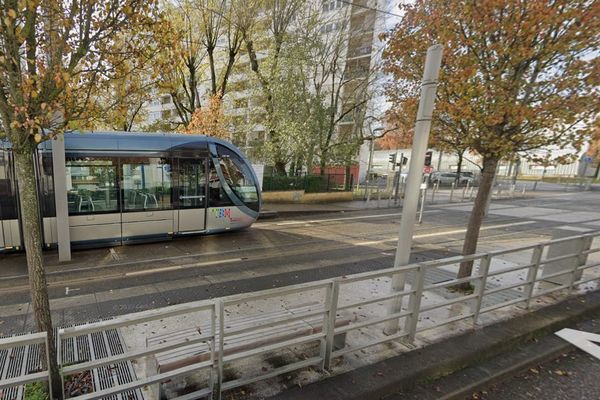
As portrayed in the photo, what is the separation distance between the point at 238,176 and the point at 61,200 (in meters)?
3.99

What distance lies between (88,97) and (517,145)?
499 centimetres

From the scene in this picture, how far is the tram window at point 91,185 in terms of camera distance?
22.3ft

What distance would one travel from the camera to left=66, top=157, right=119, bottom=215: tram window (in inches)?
268

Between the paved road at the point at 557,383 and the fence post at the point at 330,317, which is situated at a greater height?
the fence post at the point at 330,317

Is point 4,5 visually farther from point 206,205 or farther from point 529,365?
point 206,205

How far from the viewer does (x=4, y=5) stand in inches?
71.7

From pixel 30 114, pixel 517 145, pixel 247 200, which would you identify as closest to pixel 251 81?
pixel 247 200

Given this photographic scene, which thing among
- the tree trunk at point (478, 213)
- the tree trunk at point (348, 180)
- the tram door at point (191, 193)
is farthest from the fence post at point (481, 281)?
the tree trunk at point (348, 180)

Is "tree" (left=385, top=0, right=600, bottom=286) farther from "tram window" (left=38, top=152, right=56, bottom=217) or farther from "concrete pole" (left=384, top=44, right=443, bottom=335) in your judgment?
"tram window" (left=38, top=152, right=56, bottom=217)

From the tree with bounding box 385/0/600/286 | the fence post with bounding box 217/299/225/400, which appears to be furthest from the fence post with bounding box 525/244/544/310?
the fence post with bounding box 217/299/225/400

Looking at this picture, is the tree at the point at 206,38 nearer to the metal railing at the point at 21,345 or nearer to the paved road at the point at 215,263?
the paved road at the point at 215,263

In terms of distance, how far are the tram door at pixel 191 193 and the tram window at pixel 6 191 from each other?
3129mm

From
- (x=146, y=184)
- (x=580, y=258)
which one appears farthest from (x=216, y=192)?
(x=580, y=258)

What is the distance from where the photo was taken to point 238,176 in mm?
8742
